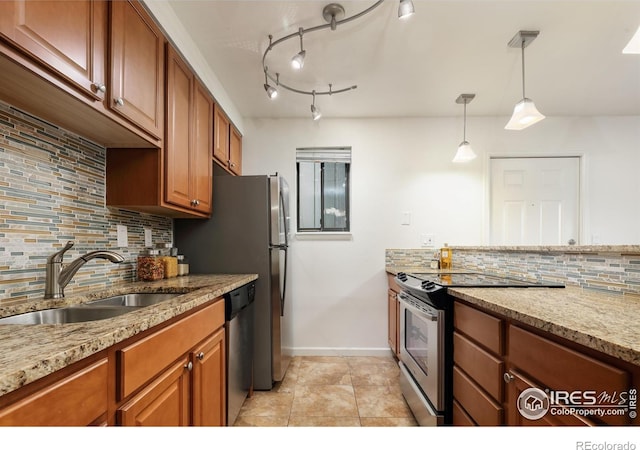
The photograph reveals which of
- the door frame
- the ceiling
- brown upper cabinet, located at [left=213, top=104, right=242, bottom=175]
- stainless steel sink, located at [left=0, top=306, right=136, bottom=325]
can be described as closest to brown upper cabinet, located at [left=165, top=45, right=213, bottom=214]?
brown upper cabinet, located at [left=213, top=104, right=242, bottom=175]

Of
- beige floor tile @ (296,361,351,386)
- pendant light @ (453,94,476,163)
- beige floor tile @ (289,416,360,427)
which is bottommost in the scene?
beige floor tile @ (296,361,351,386)

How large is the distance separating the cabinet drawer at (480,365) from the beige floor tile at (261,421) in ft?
3.62

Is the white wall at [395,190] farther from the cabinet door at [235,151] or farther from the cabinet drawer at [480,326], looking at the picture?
the cabinet drawer at [480,326]

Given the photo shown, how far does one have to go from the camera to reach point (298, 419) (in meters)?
1.77

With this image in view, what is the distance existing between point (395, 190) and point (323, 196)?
74cm

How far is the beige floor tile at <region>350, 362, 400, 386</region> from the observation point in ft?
7.32

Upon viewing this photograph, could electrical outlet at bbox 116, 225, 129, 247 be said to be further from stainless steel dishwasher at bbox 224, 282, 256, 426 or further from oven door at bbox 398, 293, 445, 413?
oven door at bbox 398, 293, 445, 413

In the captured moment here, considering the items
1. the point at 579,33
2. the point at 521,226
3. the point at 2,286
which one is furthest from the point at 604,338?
the point at 521,226

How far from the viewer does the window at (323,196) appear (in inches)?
117

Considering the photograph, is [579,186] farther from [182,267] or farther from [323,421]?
[182,267]

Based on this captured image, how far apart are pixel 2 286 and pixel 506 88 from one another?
10.6ft

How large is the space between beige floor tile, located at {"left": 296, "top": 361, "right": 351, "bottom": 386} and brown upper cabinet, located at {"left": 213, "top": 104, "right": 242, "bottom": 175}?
1.86 meters

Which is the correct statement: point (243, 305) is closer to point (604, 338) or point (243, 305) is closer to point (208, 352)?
point (208, 352)

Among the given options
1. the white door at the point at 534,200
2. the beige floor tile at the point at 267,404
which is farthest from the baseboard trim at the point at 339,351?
the white door at the point at 534,200
